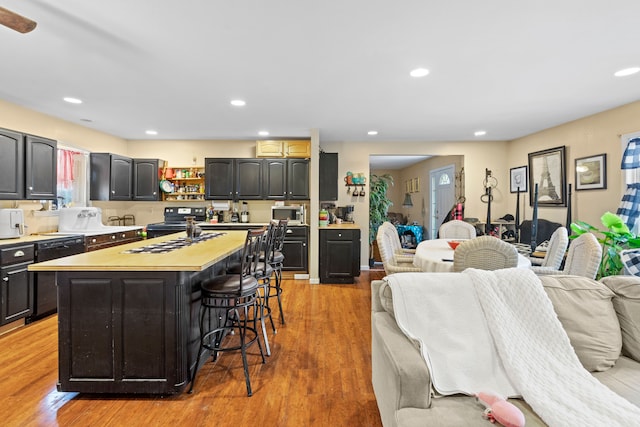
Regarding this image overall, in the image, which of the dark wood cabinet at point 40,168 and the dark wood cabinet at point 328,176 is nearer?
the dark wood cabinet at point 40,168

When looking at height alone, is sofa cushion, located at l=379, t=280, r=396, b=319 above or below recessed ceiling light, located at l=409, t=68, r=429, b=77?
below

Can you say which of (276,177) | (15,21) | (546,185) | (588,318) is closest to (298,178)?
(276,177)

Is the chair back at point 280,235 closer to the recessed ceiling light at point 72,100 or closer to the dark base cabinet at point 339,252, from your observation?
the dark base cabinet at point 339,252

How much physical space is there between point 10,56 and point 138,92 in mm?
1029

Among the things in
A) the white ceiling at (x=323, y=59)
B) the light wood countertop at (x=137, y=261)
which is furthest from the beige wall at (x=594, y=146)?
the light wood countertop at (x=137, y=261)

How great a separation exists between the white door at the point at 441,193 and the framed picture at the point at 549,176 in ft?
4.98

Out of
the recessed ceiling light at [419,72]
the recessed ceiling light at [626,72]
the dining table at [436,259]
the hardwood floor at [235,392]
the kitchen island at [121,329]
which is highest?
the recessed ceiling light at [419,72]

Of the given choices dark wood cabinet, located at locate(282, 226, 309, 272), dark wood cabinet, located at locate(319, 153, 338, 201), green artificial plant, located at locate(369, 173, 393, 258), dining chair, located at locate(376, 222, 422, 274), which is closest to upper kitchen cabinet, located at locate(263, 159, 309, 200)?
dark wood cabinet, located at locate(319, 153, 338, 201)

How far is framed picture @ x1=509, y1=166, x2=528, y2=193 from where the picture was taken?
18.3 feet

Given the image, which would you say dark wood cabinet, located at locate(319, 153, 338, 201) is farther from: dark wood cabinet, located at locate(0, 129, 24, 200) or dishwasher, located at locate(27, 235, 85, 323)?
dark wood cabinet, located at locate(0, 129, 24, 200)

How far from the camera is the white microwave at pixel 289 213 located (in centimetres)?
572

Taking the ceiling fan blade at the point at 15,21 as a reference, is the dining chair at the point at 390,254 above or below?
below

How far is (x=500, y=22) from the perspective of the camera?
213 cm

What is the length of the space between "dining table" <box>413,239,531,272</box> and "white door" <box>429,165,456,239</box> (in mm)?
3348
